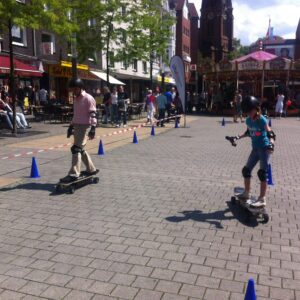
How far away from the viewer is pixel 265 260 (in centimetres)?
421

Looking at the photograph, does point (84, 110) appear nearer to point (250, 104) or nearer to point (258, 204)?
point (250, 104)

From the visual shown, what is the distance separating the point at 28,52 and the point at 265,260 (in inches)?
903

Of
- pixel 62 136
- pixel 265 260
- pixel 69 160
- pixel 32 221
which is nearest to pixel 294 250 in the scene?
pixel 265 260

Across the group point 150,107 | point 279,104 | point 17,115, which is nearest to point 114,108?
point 150,107

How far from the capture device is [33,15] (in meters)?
13.5

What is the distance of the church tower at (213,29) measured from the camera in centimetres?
7531

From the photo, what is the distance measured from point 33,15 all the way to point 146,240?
1107 cm

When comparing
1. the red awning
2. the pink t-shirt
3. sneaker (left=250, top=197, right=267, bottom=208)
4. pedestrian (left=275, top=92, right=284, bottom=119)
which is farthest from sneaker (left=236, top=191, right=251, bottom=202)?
pedestrian (left=275, top=92, right=284, bottom=119)

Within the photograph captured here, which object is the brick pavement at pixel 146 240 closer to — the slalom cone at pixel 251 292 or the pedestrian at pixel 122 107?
the slalom cone at pixel 251 292

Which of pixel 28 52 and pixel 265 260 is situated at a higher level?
pixel 28 52

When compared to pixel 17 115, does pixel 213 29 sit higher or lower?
higher

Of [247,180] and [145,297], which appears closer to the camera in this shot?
[145,297]

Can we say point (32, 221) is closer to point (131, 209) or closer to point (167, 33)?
point (131, 209)

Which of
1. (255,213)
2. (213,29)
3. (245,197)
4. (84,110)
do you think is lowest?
(255,213)
